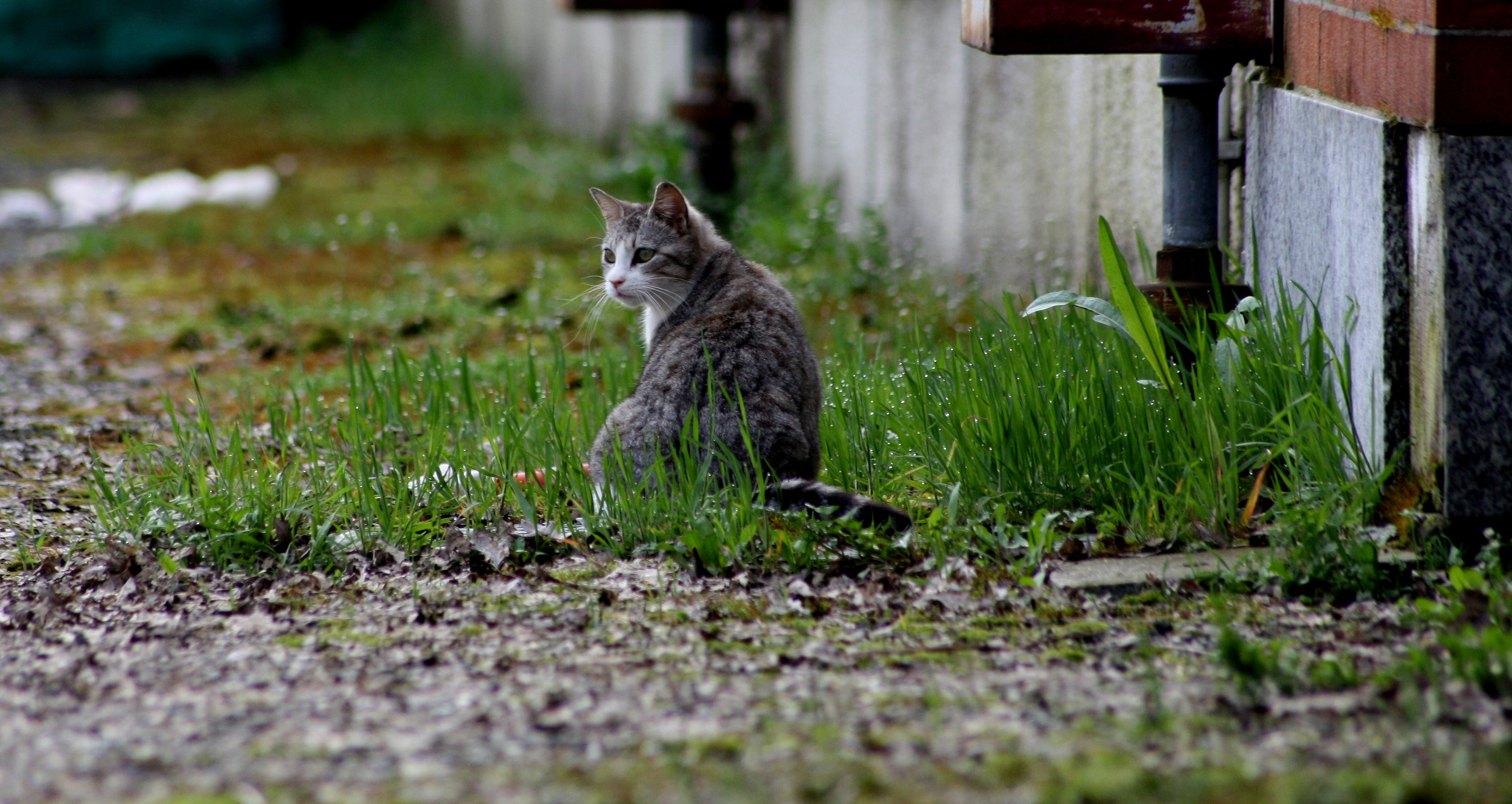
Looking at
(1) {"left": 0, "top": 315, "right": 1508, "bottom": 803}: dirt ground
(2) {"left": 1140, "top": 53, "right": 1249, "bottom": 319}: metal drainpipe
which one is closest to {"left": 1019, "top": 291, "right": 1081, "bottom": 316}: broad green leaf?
(2) {"left": 1140, "top": 53, "right": 1249, "bottom": 319}: metal drainpipe

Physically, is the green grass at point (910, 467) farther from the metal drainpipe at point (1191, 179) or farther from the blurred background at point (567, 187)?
the blurred background at point (567, 187)

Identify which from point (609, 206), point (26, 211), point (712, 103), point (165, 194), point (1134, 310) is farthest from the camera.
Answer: point (165, 194)

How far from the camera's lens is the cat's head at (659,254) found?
14.2 ft

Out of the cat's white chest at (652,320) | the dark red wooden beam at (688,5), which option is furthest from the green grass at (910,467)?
the dark red wooden beam at (688,5)

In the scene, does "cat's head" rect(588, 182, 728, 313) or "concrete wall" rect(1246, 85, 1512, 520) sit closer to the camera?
"concrete wall" rect(1246, 85, 1512, 520)

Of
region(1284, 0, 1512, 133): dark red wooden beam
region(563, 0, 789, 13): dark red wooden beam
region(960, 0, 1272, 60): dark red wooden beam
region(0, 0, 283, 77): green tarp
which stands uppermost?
region(0, 0, 283, 77): green tarp

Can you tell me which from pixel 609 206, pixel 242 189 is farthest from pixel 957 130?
pixel 242 189

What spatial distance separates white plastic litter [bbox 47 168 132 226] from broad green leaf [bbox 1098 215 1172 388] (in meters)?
7.66

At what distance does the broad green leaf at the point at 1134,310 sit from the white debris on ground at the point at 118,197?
24.5 ft

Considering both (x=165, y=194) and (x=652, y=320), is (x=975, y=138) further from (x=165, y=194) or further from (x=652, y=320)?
(x=165, y=194)

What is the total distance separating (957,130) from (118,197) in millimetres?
6166

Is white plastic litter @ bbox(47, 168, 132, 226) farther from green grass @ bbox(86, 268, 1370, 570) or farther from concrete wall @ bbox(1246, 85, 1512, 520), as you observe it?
concrete wall @ bbox(1246, 85, 1512, 520)

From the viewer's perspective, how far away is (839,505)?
136 inches

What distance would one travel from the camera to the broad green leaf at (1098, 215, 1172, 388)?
12.0ft
